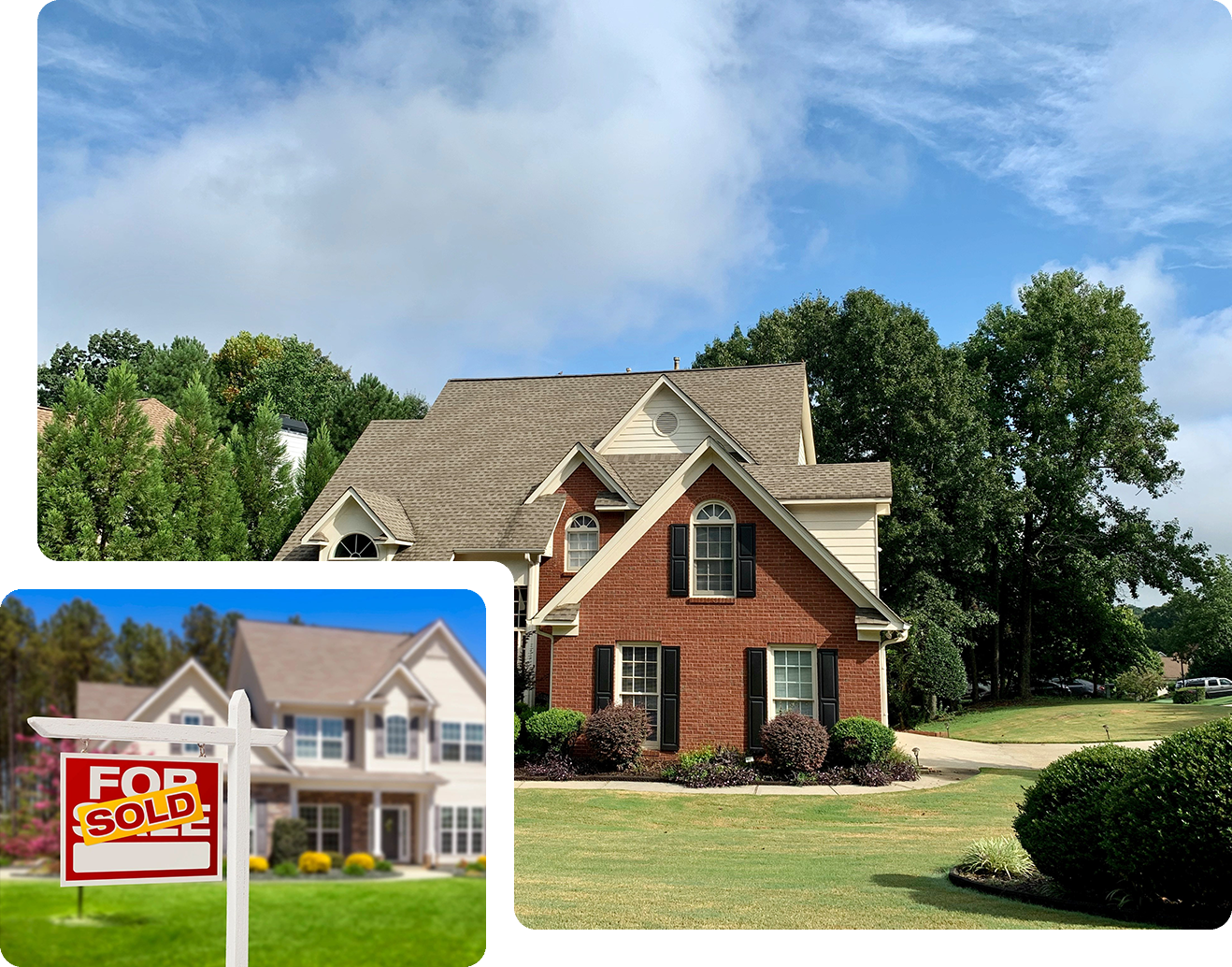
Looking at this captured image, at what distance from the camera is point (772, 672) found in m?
20.0

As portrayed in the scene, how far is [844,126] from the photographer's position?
17.3m

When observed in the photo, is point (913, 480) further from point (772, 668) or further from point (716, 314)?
point (772, 668)

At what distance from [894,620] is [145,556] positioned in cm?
1672

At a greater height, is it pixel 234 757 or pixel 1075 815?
pixel 234 757

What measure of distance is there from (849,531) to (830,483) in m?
1.13

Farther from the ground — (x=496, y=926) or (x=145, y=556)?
(x=145, y=556)

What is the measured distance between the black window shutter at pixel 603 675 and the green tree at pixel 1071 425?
66.8 ft

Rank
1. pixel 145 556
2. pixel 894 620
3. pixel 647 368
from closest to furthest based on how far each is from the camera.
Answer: pixel 894 620 < pixel 145 556 < pixel 647 368

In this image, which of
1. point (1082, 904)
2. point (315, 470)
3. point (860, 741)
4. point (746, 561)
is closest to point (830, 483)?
point (746, 561)

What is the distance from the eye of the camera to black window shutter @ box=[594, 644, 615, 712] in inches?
795

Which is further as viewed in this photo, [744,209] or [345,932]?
[744,209]

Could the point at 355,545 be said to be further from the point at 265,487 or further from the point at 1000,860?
the point at 1000,860

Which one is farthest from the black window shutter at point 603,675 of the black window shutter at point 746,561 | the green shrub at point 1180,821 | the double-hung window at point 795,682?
the green shrub at point 1180,821

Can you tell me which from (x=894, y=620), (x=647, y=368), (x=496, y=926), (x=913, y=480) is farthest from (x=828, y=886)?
(x=913, y=480)
